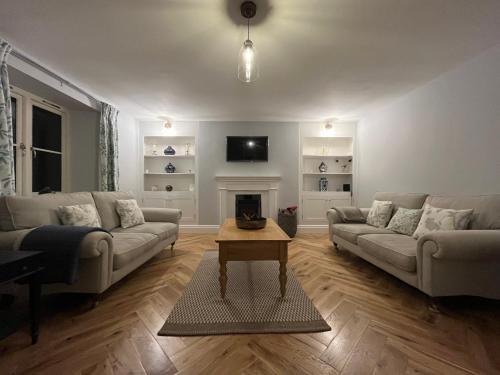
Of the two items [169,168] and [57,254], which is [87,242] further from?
[169,168]

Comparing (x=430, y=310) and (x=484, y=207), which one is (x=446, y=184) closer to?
(x=484, y=207)

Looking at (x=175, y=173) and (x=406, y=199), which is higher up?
(x=175, y=173)

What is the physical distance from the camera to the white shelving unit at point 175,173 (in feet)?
15.3

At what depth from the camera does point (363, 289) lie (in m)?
2.16

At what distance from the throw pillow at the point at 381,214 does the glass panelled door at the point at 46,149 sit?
468 cm

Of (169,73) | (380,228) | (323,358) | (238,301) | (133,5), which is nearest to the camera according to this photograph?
(323,358)

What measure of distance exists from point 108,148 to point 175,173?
4.43ft

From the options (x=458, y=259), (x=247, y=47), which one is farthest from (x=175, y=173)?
(x=458, y=259)

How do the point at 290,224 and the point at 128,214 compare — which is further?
the point at 290,224

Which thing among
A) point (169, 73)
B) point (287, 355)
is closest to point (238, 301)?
→ point (287, 355)

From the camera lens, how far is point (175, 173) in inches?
184

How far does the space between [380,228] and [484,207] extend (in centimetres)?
107

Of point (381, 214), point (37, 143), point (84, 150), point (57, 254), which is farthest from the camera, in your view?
A: point (84, 150)

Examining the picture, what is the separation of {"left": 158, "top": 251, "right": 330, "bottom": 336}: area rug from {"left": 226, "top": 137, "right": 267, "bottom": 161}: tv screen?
107 inches
